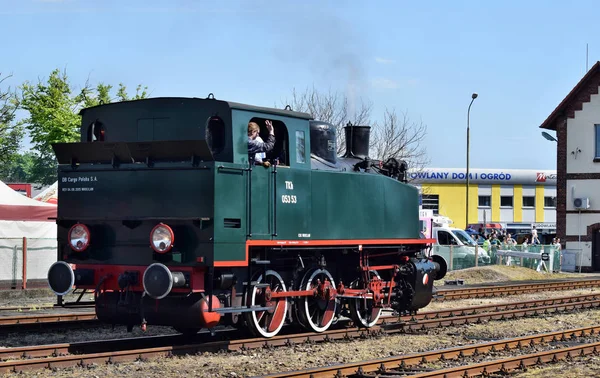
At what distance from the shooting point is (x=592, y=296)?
24.2 m

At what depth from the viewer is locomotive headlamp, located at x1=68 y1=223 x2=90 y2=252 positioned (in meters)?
12.4

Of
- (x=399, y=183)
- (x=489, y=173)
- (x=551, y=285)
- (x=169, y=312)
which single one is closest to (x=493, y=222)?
(x=489, y=173)

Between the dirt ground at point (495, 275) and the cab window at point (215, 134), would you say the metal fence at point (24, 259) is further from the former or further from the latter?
the cab window at point (215, 134)

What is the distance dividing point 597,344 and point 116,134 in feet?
25.3

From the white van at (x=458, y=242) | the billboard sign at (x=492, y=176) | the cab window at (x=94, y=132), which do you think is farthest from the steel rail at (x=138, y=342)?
the billboard sign at (x=492, y=176)

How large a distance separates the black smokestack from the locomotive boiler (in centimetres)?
155

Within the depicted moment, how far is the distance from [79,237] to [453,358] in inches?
214

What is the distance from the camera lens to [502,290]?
25641mm

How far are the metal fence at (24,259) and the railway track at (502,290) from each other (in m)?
10.8

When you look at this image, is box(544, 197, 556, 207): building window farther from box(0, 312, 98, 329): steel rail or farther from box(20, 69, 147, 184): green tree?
box(0, 312, 98, 329): steel rail

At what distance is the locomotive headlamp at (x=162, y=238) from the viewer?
11594mm

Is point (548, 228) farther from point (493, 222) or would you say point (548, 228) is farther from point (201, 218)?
point (201, 218)

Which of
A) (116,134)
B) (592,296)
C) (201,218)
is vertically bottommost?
(592,296)

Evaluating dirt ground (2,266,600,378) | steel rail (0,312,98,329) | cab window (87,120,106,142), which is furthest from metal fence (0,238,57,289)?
cab window (87,120,106,142)
